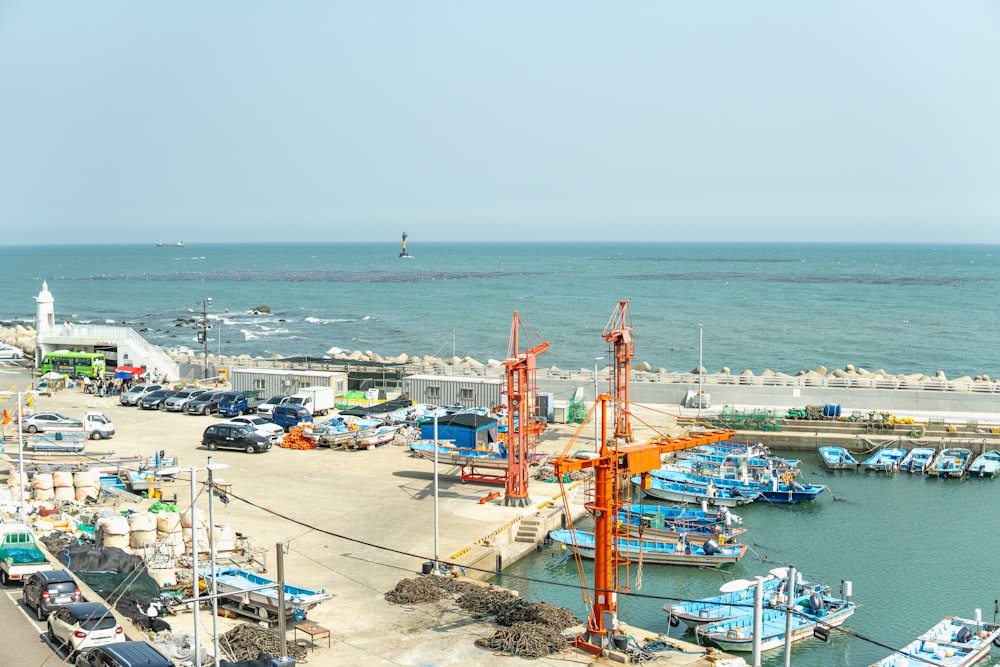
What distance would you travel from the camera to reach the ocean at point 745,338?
87.9 ft

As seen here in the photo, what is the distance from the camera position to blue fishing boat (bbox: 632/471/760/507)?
34.5 m

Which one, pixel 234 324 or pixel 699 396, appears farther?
pixel 234 324

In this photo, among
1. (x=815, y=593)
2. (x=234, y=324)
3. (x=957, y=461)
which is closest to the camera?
(x=815, y=593)

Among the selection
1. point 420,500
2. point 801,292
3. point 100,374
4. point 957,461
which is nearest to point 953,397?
point 957,461

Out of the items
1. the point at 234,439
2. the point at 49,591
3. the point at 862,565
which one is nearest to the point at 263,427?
the point at 234,439

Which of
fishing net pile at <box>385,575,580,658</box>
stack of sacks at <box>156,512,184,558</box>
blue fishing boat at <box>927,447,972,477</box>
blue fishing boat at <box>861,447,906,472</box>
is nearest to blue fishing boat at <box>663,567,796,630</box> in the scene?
fishing net pile at <box>385,575,580,658</box>

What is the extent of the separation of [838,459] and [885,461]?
6.14 ft

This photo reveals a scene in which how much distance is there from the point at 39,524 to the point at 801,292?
143307mm

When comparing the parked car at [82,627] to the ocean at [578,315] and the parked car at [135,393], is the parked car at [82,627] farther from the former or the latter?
the ocean at [578,315]

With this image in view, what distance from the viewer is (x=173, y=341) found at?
9294cm

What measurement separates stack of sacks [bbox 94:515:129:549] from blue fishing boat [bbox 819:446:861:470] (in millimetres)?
27923

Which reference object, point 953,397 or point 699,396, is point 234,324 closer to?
point 699,396

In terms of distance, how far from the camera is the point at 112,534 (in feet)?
76.6

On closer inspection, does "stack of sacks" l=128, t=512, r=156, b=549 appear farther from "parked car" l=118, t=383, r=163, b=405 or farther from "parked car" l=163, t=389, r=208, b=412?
"parked car" l=118, t=383, r=163, b=405
